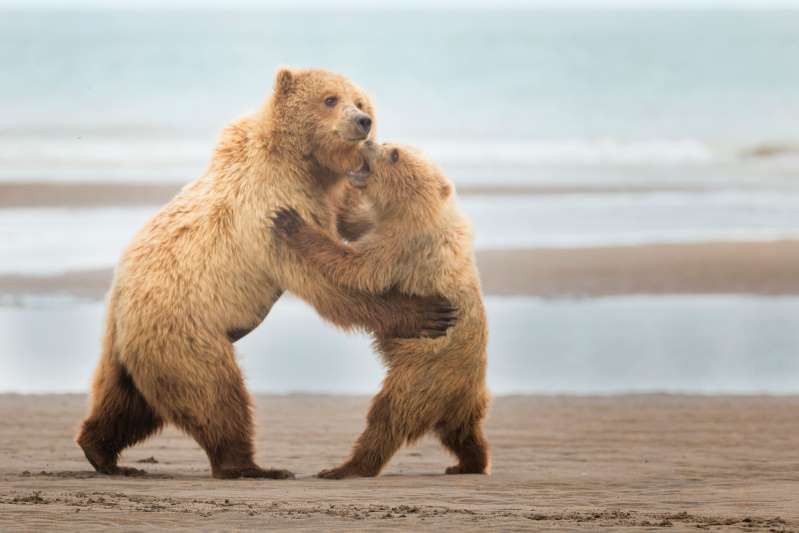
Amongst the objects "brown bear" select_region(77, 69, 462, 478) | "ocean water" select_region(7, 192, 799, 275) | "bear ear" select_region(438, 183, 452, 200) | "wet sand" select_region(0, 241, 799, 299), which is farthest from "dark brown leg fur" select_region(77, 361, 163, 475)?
"ocean water" select_region(7, 192, 799, 275)

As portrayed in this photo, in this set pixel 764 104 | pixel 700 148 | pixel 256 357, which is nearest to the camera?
pixel 256 357

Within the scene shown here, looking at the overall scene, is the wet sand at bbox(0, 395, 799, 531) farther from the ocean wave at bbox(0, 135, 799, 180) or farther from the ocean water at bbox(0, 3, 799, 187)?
the ocean wave at bbox(0, 135, 799, 180)

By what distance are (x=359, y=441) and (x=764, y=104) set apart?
1252 inches

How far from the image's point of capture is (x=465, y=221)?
7.04 meters

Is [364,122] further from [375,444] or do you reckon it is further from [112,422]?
[112,422]

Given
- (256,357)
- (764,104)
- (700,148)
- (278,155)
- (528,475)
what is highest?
(764,104)

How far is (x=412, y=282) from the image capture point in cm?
682

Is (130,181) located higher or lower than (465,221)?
higher

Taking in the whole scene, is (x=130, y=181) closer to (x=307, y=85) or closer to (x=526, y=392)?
(x=526, y=392)

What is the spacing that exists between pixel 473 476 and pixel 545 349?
4.23m

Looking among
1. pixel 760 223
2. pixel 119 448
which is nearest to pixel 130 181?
pixel 760 223

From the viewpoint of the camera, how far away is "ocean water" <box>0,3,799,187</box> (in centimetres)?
2673

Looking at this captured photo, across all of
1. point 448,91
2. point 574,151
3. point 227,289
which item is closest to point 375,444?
point 227,289

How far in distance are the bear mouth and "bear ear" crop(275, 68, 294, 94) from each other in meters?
0.51
